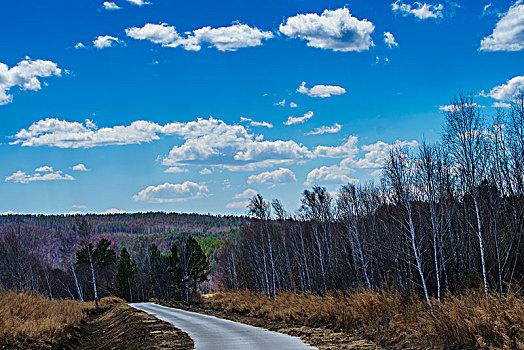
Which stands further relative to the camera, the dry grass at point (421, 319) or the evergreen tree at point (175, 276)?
the evergreen tree at point (175, 276)

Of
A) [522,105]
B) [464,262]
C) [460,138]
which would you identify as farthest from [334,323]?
[522,105]

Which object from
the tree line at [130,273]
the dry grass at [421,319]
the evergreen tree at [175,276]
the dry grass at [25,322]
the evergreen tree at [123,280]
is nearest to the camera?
the dry grass at [421,319]

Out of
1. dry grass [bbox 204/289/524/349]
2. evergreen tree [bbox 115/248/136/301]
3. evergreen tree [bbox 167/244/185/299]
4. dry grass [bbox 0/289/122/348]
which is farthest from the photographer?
evergreen tree [bbox 115/248/136/301]

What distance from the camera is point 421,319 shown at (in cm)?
1194

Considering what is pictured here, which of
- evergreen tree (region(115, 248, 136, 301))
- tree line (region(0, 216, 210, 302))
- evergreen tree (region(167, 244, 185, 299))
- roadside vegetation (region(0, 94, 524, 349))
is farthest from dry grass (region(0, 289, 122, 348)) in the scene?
evergreen tree (region(115, 248, 136, 301))

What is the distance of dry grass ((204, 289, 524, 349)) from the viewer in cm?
887

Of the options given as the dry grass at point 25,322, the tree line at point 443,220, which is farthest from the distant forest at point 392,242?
the dry grass at point 25,322

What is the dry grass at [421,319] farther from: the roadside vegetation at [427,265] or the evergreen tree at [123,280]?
the evergreen tree at [123,280]

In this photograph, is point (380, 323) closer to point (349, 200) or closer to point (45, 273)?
point (349, 200)

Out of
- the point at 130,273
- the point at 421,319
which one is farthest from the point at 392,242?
the point at 130,273

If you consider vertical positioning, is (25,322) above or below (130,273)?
above

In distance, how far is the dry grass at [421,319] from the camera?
29.1 feet

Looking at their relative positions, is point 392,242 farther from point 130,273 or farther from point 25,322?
point 130,273

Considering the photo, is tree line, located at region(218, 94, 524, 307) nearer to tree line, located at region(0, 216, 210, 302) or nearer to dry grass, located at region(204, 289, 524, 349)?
dry grass, located at region(204, 289, 524, 349)
